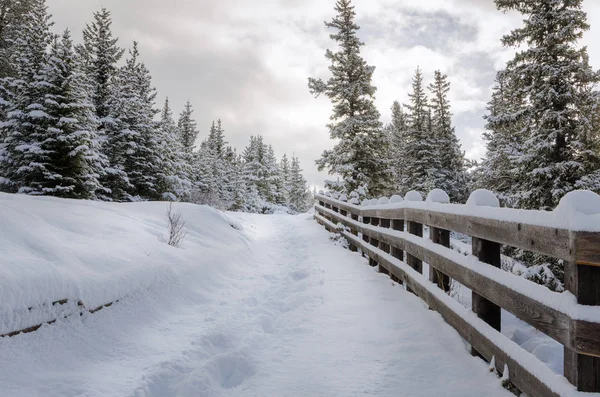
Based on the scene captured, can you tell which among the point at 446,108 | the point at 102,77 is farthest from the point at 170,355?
the point at 446,108

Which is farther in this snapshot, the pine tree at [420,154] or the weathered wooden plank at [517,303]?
the pine tree at [420,154]

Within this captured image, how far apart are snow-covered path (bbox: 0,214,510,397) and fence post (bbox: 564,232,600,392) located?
2.30 ft

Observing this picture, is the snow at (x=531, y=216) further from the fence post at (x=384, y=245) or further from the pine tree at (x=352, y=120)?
the pine tree at (x=352, y=120)

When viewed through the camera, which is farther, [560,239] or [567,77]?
[567,77]

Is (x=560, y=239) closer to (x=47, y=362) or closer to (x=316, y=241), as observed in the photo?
(x=47, y=362)

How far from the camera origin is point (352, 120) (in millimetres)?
17656

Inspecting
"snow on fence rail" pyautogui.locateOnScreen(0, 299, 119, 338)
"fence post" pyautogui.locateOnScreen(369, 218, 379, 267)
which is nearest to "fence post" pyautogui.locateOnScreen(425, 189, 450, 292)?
"fence post" pyautogui.locateOnScreen(369, 218, 379, 267)

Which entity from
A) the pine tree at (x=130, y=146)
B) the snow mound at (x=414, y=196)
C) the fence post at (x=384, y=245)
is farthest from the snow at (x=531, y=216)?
the pine tree at (x=130, y=146)

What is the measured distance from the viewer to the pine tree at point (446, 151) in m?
30.0

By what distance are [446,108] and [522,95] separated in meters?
23.2

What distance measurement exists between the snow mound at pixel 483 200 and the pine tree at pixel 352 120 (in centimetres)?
1440

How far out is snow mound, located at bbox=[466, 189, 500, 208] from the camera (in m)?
2.80

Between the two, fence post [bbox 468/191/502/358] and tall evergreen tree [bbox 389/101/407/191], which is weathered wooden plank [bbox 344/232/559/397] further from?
tall evergreen tree [bbox 389/101/407/191]

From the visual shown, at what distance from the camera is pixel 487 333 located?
2523mm
